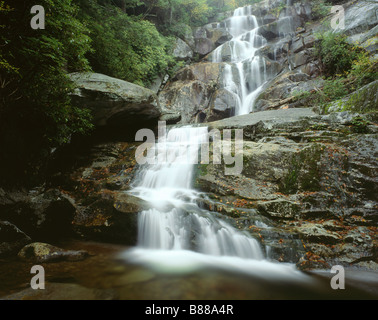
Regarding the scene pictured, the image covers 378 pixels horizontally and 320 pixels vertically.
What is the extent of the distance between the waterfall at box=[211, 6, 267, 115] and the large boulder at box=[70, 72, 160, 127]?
8072 mm

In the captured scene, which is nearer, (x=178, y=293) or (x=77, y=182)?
(x=178, y=293)

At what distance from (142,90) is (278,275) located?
717cm

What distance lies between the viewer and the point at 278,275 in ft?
11.6

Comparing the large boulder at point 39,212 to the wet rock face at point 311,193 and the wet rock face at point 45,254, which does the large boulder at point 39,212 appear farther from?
the wet rock face at point 311,193

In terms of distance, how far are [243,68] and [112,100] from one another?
42.0ft

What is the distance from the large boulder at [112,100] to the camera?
6.15 m

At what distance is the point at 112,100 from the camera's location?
6652 millimetres

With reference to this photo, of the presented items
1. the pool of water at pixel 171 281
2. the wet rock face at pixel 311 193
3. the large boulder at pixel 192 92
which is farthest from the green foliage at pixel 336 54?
the pool of water at pixel 171 281

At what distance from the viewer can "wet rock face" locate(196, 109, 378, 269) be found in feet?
12.7

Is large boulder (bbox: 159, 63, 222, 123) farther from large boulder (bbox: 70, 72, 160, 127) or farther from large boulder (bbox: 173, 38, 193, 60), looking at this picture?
large boulder (bbox: 70, 72, 160, 127)

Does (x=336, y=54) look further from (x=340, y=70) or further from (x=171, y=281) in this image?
(x=171, y=281)

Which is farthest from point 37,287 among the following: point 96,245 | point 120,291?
point 96,245

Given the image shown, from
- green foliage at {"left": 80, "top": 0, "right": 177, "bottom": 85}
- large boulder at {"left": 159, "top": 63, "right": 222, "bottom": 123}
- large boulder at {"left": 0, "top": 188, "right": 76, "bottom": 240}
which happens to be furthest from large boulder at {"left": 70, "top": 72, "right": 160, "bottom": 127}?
large boulder at {"left": 159, "top": 63, "right": 222, "bottom": 123}

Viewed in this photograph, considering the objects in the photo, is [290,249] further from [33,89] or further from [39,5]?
[39,5]
